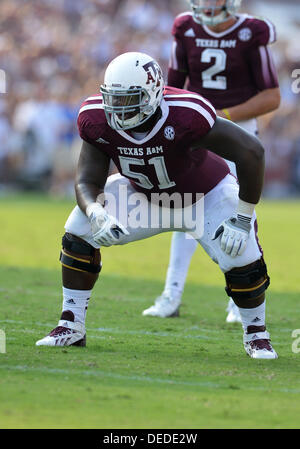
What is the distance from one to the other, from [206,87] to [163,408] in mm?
3479

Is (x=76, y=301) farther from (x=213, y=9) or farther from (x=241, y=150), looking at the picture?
(x=213, y=9)

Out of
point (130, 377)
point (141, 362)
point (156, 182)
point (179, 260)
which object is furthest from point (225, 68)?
point (130, 377)

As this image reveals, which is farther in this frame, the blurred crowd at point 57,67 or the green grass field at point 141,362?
the blurred crowd at point 57,67

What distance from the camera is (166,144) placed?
4660 mm

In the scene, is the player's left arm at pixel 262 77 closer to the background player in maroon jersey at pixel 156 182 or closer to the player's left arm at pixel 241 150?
the background player in maroon jersey at pixel 156 182

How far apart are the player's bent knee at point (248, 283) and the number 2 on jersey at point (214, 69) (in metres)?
2.14

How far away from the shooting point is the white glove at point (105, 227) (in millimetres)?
4582

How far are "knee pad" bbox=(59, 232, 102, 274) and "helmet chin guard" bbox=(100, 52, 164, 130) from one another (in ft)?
2.25

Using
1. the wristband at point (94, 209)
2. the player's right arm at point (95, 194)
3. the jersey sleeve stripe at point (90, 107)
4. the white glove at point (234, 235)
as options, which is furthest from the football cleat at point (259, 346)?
the jersey sleeve stripe at point (90, 107)

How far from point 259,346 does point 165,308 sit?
1.58 meters

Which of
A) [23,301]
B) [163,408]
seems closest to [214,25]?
[23,301]

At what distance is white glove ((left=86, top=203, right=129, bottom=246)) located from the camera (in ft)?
15.0

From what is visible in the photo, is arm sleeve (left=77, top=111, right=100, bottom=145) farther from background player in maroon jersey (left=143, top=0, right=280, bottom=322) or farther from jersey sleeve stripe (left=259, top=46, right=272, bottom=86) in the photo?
jersey sleeve stripe (left=259, top=46, right=272, bottom=86)

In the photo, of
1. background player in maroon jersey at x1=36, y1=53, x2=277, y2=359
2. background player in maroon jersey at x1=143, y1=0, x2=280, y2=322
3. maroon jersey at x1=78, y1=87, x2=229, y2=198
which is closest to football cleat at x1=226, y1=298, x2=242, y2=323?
background player in maroon jersey at x1=143, y1=0, x2=280, y2=322
